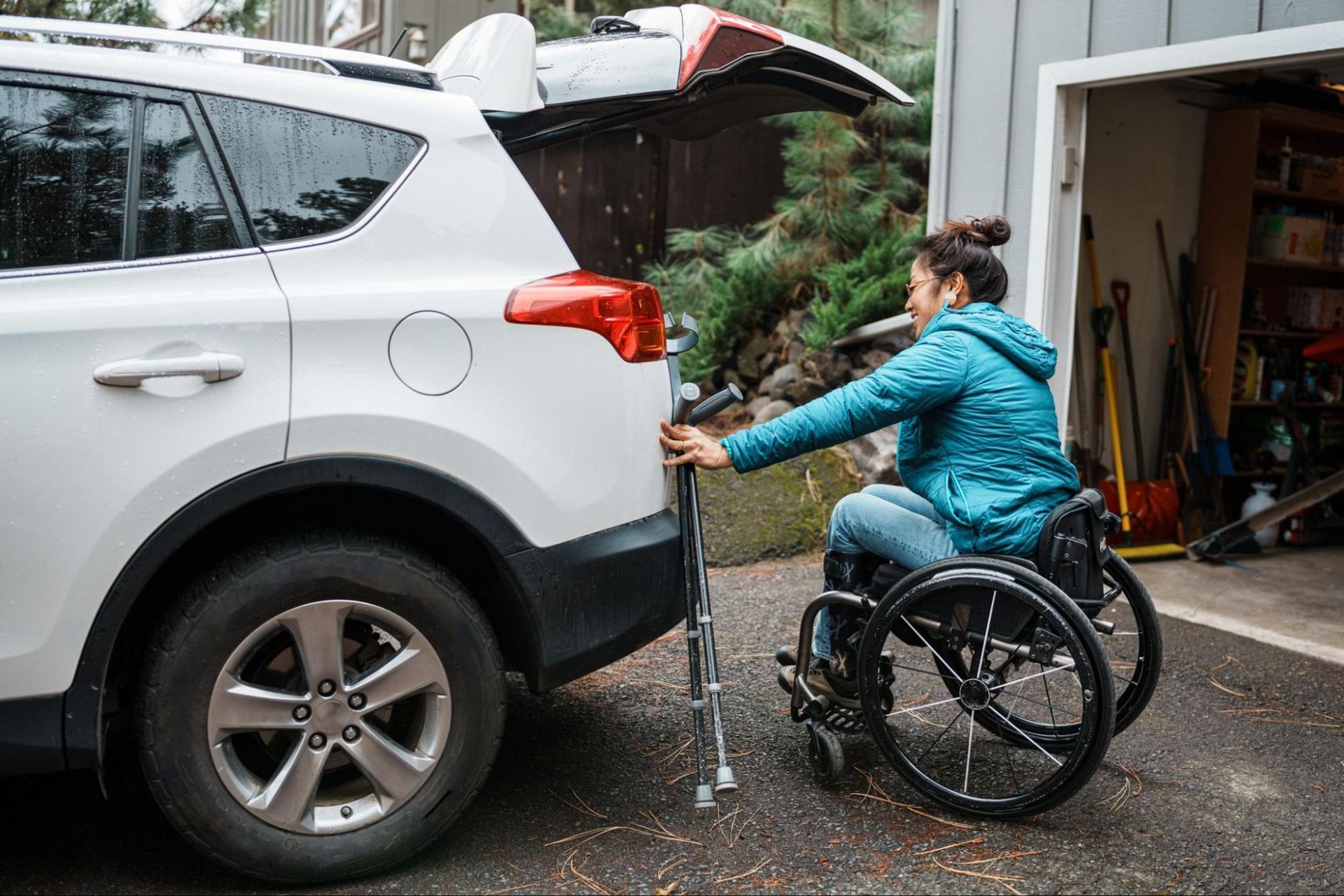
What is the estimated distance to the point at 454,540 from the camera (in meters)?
2.79

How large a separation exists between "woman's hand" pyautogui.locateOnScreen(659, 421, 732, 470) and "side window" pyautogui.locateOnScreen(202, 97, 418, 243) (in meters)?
0.87

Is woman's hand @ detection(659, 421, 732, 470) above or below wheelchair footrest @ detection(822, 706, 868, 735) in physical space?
above

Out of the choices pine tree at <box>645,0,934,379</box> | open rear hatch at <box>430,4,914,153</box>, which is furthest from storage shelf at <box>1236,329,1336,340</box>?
open rear hatch at <box>430,4,914,153</box>

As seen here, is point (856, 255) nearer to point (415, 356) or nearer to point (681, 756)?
point (681, 756)

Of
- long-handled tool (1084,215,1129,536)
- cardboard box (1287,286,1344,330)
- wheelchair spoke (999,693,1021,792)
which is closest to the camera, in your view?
wheelchair spoke (999,693,1021,792)

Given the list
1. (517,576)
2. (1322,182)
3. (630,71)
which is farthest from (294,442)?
(1322,182)

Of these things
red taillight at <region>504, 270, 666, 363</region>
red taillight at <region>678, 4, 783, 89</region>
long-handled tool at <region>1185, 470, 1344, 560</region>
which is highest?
red taillight at <region>678, 4, 783, 89</region>

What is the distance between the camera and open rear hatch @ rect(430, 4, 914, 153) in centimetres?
297

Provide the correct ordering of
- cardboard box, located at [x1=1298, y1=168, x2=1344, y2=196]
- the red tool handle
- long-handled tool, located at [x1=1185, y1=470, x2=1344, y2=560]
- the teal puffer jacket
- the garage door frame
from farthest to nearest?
cardboard box, located at [x1=1298, y1=168, x2=1344, y2=196], the red tool handle, long-handled tool, located at [x1=1185, y1=470, x2=1344, y2=560], the garage door frame, the teal puffer jacket

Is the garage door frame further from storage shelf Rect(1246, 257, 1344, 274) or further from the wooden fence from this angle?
the wooden fence

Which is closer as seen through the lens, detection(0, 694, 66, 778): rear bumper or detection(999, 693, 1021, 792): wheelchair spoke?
detection(0, 694, 66, 778): rear bumper

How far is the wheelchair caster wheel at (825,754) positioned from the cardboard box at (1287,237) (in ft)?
18.3

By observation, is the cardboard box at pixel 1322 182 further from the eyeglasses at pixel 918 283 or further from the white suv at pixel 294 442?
the white suv at pixel 294 442

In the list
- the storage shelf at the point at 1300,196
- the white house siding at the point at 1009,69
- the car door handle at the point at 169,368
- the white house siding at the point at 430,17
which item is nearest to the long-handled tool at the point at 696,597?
the car door handle at the point at 169,368
